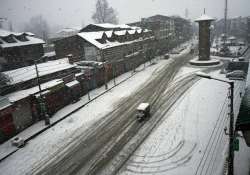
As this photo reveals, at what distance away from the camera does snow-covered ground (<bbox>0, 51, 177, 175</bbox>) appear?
19234 mm

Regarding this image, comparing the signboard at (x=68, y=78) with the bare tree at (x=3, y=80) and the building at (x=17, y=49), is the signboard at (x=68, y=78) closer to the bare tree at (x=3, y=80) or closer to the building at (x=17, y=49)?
the bare tree at (x=3, y=80)

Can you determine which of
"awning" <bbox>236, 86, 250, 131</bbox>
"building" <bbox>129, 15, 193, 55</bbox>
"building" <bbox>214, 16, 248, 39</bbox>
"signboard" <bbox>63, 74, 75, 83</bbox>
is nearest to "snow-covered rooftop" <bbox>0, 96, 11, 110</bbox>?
"signboard" <bbox>63, 74, 75, 83</bbox>

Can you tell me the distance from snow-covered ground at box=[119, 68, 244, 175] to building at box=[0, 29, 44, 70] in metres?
34.9

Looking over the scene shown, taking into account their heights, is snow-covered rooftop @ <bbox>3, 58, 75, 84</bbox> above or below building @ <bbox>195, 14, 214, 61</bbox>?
below

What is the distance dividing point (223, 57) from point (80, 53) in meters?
42.0

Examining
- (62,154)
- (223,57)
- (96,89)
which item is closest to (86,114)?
(62,154)

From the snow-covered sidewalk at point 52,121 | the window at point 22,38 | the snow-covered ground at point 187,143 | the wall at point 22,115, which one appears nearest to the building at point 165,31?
the snow-covered sidewalk at point 52,121

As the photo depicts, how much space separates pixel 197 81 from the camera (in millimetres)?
40031

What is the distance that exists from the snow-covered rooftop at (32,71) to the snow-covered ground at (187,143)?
18.1 meters

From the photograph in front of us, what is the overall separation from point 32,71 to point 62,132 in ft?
38.9

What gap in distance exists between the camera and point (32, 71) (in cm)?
3136

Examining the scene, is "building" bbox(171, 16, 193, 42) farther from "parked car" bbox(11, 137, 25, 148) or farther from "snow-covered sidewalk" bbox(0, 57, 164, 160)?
"parked car" bbox(11, 137, 25, 148)

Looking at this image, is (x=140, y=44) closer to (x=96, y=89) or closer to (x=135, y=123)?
(x=96, y=89)

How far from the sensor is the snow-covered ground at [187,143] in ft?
56.1
